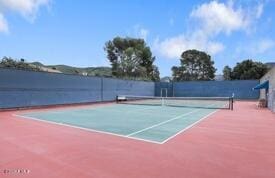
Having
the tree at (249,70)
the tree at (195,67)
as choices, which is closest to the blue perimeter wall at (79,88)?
the tree at (249,70)

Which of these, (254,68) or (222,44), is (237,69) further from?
(222,44)

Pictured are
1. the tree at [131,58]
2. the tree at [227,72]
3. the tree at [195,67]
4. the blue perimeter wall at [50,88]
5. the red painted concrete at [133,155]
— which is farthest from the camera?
the tree at [195,67]

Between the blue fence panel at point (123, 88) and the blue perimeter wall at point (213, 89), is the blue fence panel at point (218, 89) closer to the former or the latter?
the blue perimeter wall at point (213, 89)

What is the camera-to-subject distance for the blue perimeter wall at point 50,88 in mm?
17016

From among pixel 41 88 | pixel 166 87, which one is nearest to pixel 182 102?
pixel 166 87

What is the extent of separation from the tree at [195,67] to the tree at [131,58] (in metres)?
6.66

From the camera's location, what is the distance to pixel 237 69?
49.4 m

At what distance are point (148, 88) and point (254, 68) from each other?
71.7 feet

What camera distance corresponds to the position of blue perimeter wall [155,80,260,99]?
110 feet

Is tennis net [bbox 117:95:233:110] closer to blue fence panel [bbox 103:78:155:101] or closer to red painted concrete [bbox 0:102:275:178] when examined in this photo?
blue fence panel [bbox 103:78:155:101]

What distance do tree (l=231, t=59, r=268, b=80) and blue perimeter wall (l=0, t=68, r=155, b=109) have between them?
1091 inches

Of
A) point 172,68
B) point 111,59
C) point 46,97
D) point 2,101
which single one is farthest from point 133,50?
point 2,101

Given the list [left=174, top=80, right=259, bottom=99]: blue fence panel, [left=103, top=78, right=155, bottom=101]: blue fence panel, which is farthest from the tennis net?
[left=174, top=80, right=259, bottom=99]: blue fence panel

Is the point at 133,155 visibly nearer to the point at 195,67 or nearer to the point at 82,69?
the point at 82,69
